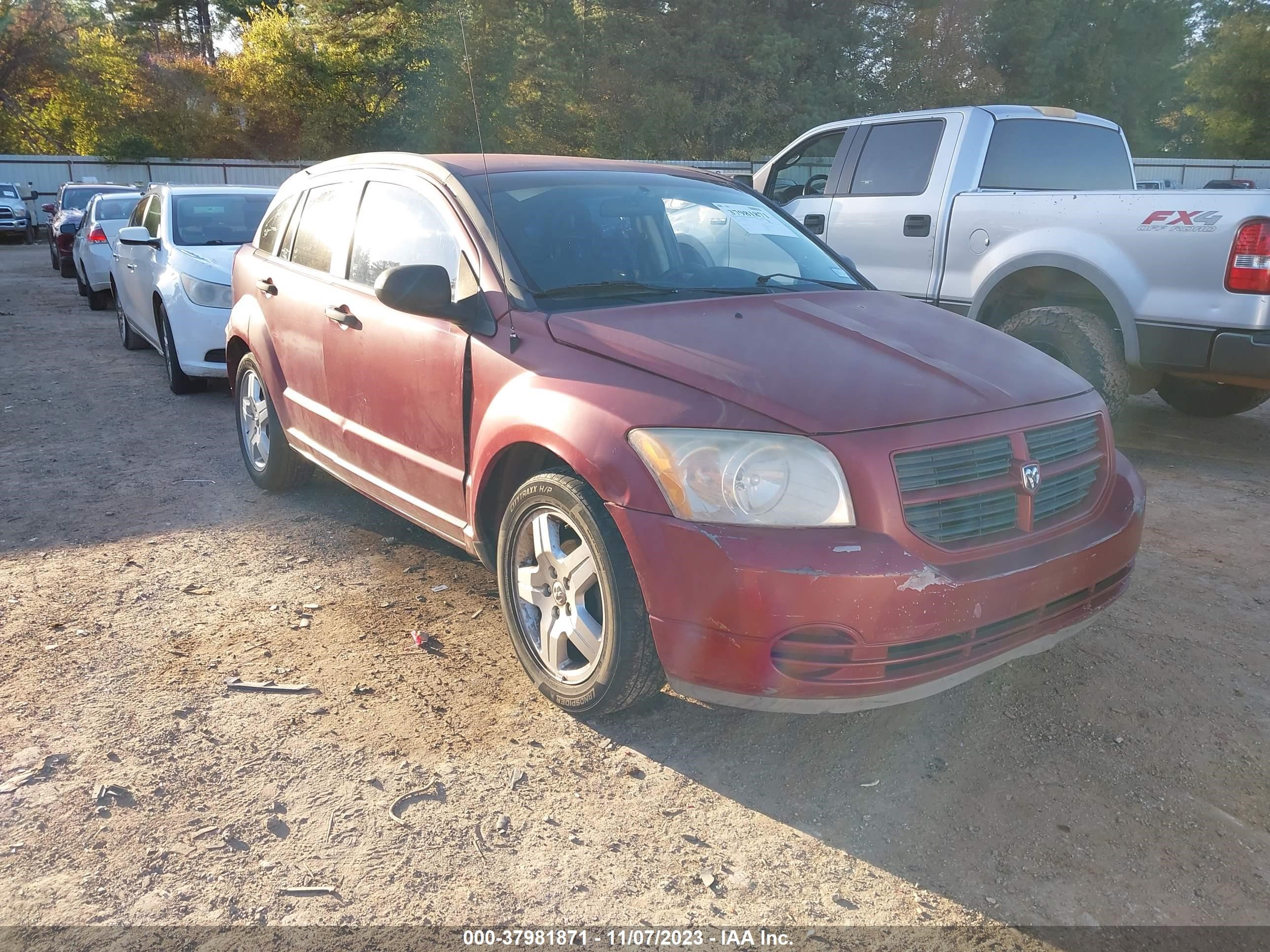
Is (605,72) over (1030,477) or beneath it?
over

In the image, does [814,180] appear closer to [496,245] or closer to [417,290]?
[496,245]

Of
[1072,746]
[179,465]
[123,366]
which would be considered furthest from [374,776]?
[123,366]

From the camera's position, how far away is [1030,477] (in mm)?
2883

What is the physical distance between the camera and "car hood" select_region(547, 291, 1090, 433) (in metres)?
2.83

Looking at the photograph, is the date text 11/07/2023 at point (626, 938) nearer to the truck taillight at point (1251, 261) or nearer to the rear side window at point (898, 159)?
the truck taillight at point (1251, 261)

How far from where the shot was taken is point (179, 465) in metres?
6.27

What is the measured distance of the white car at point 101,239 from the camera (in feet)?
42.8

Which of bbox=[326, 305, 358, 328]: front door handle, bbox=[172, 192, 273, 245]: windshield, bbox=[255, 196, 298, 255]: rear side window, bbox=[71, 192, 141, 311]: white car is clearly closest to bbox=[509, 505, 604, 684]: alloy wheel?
bbox=[326, 305, 358, 328]: front door handle

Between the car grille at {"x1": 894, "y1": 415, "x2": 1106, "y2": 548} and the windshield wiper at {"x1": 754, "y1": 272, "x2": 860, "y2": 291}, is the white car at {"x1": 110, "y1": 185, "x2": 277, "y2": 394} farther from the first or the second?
the car grille at {"x1": 894, "y1": 415, "x2": 1106, "y2": 548}

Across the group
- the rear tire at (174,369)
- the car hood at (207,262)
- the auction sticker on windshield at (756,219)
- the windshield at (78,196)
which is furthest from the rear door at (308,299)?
the windshield at (78,196)

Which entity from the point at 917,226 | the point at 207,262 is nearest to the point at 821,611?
the point at 917,226

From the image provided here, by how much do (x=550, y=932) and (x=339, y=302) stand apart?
9.41 ft

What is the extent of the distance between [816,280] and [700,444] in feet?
5.54

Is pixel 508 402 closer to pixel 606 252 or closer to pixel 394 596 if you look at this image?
pixel 606 252
